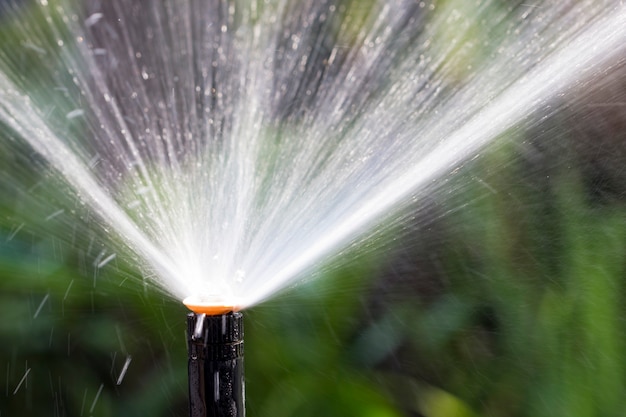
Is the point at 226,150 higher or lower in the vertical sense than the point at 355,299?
higher

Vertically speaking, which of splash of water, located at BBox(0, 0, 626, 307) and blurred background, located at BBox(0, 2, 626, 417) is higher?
splash of water, located at BBox(0, 0, 626, 307)

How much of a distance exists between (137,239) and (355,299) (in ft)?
1.58

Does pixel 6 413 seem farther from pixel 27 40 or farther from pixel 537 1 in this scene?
pixel 537 1

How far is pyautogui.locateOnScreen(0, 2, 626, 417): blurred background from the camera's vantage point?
1.38 meters

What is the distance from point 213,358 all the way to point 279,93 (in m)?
0.86

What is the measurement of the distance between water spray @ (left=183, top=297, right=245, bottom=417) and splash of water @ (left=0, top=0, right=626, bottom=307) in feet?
1.67

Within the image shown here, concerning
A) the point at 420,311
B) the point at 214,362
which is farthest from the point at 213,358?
the point at 420,311

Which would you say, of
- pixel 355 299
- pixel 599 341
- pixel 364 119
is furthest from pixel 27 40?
pixel 599 341

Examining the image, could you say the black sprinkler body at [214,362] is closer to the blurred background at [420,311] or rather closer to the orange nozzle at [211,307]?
the orange nozzle at [211,307]

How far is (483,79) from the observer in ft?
4.77

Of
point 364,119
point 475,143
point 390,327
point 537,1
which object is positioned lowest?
point 390,327

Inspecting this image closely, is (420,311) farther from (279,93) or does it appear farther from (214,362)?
(214,362)

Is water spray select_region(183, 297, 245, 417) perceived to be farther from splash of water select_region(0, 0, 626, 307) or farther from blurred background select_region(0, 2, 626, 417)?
blurred background select_region(0, 2, 626, 417)

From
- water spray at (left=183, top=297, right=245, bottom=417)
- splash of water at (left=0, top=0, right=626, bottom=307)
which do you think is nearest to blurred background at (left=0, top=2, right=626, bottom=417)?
splash of water at (left=0, top=0, right=626, bottom=307)
